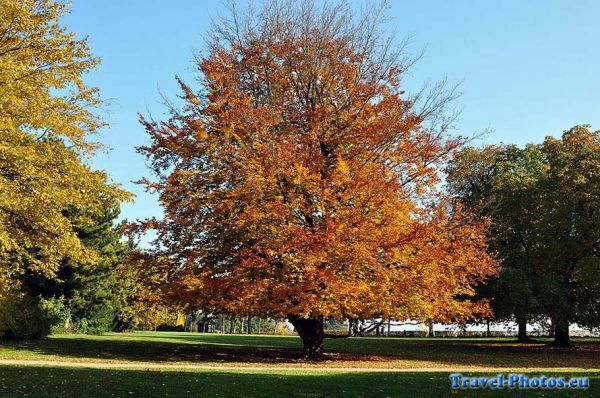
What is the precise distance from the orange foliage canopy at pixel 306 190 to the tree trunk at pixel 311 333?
7.48ft

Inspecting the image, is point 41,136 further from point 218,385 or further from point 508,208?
point 508,208

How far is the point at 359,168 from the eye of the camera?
70.0 feet

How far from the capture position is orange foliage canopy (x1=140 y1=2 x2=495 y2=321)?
764 inches

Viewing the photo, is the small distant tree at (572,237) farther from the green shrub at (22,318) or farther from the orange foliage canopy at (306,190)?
the green shrub at (22,318)

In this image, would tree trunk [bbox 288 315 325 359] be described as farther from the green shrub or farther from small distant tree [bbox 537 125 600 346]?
small distant tree [bbox 537 125 600 346]

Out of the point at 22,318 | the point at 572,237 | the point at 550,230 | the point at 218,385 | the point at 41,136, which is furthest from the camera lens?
the point at 550,230

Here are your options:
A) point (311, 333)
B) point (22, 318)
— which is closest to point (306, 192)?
point (311, 333)

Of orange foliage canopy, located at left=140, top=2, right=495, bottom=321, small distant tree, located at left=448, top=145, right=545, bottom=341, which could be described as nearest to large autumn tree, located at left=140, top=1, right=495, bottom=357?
orange foliage canopy, located at left=140, top=2, right=495, bottom=321

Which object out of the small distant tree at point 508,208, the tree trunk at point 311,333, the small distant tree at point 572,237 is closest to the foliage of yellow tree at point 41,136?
the tree trunk at point 311,333

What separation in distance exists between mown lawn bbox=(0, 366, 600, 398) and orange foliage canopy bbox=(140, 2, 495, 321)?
474 centimetres

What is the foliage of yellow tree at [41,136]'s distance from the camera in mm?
17156

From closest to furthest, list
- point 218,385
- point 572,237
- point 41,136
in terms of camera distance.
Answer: point 218,385 → point 41,136 → point 572,237

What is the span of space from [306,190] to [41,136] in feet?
31.7

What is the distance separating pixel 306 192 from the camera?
20.7m
